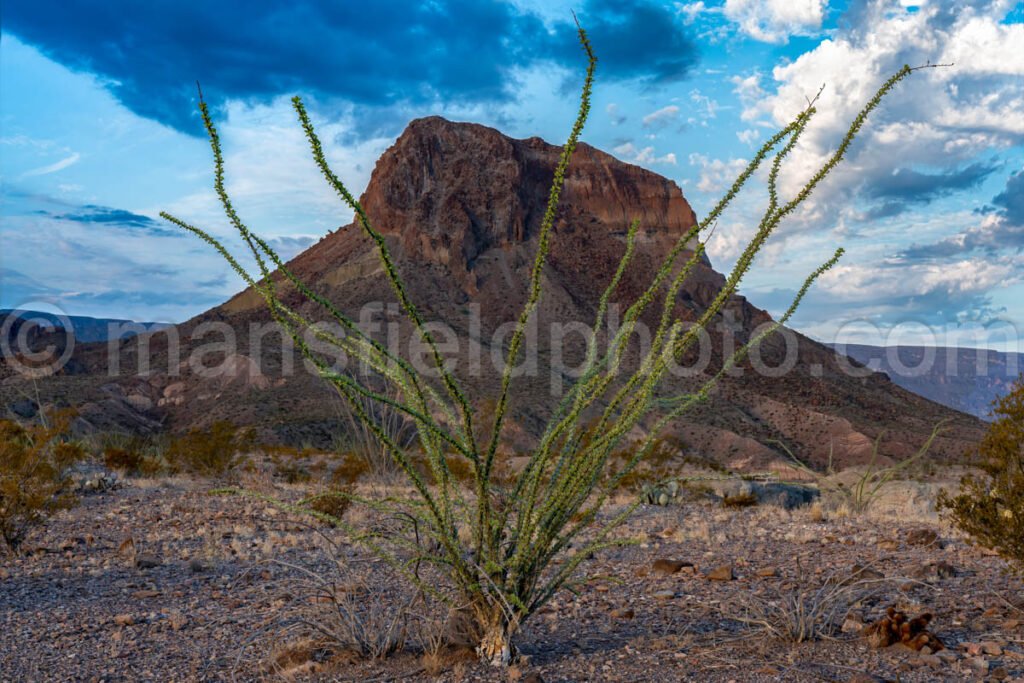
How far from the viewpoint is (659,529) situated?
35.1ft

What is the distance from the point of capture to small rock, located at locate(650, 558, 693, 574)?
7.56 meters

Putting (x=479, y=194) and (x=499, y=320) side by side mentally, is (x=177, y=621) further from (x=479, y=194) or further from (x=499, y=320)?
(x=479, y=194)

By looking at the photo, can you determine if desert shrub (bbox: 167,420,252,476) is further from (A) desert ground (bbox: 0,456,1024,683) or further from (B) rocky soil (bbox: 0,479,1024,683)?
(A) desert ground (bbox: 0,456,1024,683)

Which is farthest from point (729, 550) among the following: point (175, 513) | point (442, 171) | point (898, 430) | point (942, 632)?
point (442, 171)

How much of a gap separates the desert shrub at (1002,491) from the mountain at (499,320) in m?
29.3

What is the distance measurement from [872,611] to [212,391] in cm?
4870

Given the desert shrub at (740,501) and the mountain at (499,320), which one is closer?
the desert shrub at (740,501)

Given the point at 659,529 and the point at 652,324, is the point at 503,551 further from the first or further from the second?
the point at 652,324

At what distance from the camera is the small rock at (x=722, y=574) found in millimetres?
7164

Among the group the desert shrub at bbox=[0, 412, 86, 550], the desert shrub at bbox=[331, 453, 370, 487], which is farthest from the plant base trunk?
the desert shrub at bbox=[331, 453, 370, 487]

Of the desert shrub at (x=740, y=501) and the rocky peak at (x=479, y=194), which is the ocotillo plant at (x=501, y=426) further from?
the rocky peak at (x=479, y=194)

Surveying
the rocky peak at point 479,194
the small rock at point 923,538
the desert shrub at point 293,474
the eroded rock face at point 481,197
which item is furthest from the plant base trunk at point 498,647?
the rocky peak at point 479,194

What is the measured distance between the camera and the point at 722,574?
→ 7.20 metres

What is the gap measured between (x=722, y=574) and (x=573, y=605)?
5.21 feet
